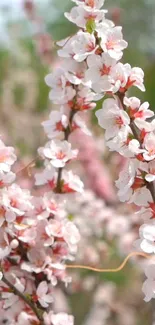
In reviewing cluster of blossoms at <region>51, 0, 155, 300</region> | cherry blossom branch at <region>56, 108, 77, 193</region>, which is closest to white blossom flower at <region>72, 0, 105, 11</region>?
cluster of blossoms at <region>51, 0, 155, 300</region>

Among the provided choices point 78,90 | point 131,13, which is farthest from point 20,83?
point 131,13

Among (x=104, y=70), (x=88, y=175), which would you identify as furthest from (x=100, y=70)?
(x=88, y=175)

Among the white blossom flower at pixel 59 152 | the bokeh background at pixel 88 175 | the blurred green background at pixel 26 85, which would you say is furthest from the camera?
the blurred green background at pixel 26 85

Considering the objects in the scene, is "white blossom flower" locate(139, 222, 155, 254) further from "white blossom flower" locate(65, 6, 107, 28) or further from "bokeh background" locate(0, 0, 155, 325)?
"bokeh background" locate(0, 0, 155, 325)

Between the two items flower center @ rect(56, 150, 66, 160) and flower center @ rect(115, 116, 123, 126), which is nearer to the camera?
flower center @ rect(115, 116, 123, 126)

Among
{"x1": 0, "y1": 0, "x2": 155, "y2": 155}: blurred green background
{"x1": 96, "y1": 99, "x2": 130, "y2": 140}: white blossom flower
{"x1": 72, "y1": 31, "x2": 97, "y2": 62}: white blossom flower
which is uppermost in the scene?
{"x1": 72, "y1": 31, "x2": 97, "y2": 62}: white blossom flower

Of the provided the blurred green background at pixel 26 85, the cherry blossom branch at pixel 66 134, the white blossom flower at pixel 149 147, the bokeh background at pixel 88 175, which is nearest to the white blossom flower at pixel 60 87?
the cherry blossom branch at pixel 66 134

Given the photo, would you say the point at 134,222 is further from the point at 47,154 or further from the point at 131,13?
the point at 131,13

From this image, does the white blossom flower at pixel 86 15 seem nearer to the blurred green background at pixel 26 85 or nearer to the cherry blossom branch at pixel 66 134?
the cherry blossom branch at pixel 66 134
